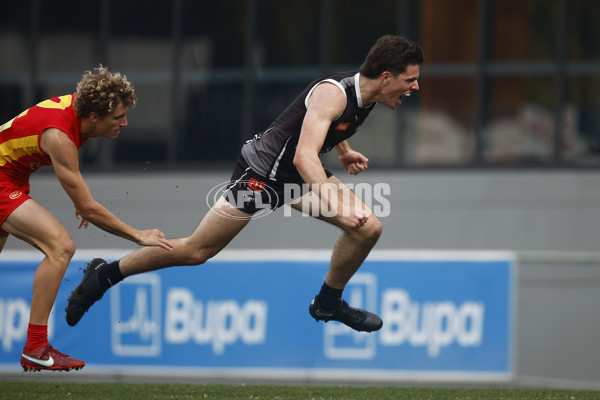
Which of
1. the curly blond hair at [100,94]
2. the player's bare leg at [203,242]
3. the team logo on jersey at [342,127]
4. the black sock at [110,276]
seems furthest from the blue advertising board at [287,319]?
the curly blond hair at [100,94]

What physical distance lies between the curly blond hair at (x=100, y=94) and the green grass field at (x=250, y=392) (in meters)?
2.61

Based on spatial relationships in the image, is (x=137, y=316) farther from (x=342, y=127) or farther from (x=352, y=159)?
(x=342, y=127)

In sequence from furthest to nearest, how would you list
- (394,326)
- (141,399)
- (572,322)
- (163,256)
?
(572,322), (394,326), (141,399), (163,256)

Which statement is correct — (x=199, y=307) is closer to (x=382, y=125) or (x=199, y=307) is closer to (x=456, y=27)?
(x=382, y=125)

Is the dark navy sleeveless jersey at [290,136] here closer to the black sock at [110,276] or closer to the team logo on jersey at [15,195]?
the black sock at [110,276]

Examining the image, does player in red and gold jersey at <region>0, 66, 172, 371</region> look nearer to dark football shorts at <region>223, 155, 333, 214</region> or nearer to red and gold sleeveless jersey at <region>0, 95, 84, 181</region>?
red and gold sleeveless jersey at <region>0, 95, 84, 181</region>

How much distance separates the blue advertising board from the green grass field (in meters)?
0.47

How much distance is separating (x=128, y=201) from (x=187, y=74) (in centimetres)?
229

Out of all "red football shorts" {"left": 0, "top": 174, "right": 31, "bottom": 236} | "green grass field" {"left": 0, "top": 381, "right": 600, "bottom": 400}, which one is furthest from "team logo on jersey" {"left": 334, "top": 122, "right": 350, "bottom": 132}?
"green grass field" {"left": 0, "top": 381, "right": 600, "bottom": 400}

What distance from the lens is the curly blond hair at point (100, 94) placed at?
5.60 m

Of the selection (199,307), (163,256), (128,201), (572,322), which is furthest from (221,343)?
(128,201)

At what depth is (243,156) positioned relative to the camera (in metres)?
6.09

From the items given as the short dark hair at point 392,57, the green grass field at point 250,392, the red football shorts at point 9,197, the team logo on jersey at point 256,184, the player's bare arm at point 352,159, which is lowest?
the green grass field at point 250,392

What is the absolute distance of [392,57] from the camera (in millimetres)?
5742
